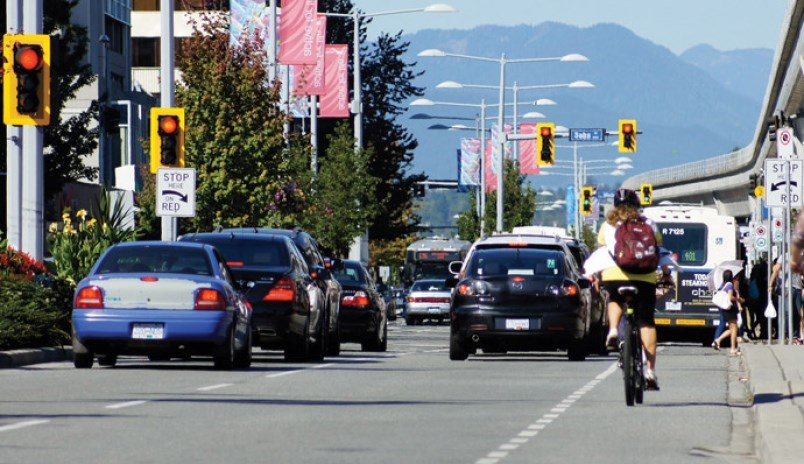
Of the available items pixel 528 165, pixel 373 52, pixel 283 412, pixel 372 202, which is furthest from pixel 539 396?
pixel 528 165

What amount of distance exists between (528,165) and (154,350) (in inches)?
3466

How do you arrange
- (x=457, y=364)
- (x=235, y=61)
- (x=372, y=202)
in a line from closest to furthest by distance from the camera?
(x=457, y=364) < (x=235, y=61) < (x=372, y=202)

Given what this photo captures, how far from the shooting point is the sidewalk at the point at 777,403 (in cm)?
1271

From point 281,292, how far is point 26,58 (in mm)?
4158

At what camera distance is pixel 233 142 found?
41.7m

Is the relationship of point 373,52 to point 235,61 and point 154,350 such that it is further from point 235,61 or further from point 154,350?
point 154,350

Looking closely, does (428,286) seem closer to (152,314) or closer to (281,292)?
(281,292)

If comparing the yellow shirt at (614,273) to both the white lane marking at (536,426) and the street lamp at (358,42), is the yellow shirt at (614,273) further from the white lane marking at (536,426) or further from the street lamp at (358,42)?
the street lamp at (358,42)

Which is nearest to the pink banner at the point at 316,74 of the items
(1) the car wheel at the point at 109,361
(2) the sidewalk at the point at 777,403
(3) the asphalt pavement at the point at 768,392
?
(3) the asphalt pavement at the point at 768,392

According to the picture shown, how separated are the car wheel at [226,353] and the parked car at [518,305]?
531 centimetres

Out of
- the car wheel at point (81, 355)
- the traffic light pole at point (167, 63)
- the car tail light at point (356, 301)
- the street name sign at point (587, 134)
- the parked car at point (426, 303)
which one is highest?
the street name sign at point (587, 134)

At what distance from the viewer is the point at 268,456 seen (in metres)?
12.6

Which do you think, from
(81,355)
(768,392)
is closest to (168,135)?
Result: (81,355)

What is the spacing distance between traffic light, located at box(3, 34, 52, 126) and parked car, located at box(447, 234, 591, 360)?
6320mm
